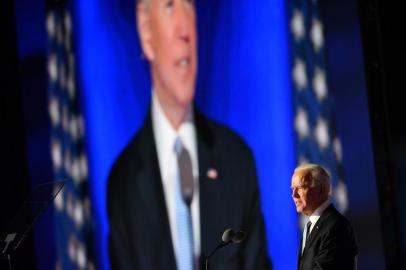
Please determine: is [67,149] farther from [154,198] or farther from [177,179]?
[177,179]

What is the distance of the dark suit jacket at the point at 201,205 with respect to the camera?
560 cm

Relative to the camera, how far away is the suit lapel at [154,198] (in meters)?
5.80

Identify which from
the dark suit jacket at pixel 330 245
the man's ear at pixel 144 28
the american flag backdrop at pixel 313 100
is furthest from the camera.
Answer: the man's ear at pixel 144 28

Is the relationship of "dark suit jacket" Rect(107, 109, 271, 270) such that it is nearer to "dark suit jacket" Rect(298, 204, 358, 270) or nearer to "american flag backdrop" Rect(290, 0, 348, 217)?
"american flag backdrop" Rect(290, 0, 348, 217)

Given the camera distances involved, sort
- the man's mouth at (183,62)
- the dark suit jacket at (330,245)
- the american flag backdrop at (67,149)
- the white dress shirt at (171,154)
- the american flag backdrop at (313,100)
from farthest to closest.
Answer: the american flag backdrop at (67,149), the man's mouth at (183,62), the white dress shirt at (171,154), the american flag backdrop at (313,100), the dark suit jacket at (330,245)

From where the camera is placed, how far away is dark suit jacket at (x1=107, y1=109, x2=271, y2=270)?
5602mm

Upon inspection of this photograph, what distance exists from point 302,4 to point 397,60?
794mm

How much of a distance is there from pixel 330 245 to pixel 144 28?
11.2 feet

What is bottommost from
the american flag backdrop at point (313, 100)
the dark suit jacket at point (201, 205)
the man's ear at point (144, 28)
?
the dark suit jacket at point (201, 205)

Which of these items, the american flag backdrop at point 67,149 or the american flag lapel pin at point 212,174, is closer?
the american flag lapel pin at point 212,174

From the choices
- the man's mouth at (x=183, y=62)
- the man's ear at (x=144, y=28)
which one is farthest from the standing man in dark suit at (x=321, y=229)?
the man's ear at (x=144, y=28)

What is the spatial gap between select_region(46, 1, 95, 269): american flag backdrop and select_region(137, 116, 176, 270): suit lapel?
532 millimetres

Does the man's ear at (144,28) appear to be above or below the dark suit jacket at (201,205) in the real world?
above

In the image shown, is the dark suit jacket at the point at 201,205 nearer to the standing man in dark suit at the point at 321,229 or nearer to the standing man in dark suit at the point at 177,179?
the standing man in dark suit at the point at 177,179
